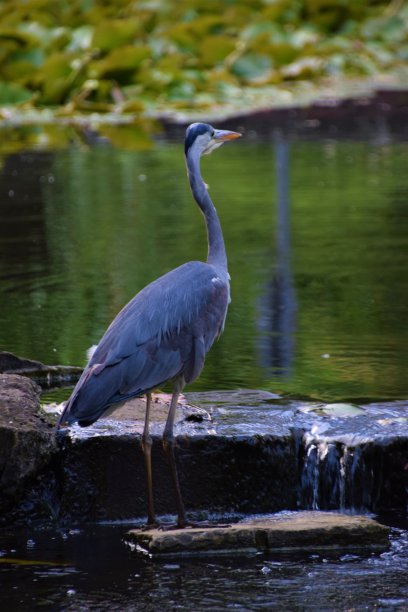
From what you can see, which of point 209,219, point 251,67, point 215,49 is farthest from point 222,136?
point 215,49

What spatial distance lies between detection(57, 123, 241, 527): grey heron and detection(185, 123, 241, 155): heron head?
0.55m

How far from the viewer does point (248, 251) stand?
10.9 m

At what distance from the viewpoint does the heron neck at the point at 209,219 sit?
18.9 feet

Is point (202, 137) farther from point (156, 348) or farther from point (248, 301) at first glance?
point (248, 301)

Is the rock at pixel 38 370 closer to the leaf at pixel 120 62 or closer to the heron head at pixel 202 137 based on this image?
the heron head at pixel 202 137

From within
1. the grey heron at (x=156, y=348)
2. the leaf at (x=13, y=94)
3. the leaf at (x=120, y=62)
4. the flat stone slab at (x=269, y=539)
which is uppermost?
the leaf at (x=120, y=62)

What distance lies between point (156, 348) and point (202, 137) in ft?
3.26

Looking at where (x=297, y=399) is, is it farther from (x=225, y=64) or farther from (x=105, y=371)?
(x=225, y=64)

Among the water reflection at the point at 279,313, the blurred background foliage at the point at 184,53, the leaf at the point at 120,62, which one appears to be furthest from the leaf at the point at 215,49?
the water reflection at the point at 279,313

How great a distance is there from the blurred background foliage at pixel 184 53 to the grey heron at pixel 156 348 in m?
14.4

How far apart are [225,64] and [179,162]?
23.7 ft

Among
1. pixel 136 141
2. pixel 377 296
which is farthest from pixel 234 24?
pixel 377 296

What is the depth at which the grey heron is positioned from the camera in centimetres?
522

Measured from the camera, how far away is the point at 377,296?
9.08m
